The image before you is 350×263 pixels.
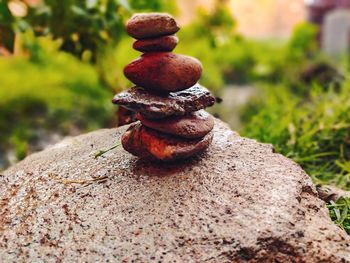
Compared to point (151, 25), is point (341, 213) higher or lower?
lower

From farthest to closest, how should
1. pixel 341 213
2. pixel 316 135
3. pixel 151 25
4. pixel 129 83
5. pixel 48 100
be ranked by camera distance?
pixel 48 100 → pixel 129 83 → pixel 316 135 → pixel 341 213 → pixel 151 25

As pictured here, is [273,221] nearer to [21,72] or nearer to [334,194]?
[334,194]

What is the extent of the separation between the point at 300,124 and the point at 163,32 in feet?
4.34

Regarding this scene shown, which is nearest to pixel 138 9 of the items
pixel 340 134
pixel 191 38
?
pixel 340 134

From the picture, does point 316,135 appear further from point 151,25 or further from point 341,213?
point 151,25

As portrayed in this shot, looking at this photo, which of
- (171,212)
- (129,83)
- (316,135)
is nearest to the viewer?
(171,212)

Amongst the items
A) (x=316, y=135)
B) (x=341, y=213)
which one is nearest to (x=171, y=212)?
(x=341, y=213)

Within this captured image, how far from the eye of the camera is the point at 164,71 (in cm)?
144

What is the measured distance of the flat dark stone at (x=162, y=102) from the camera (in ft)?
4.61

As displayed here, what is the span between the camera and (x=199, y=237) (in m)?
1.22

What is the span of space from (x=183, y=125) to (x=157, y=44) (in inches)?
10.4

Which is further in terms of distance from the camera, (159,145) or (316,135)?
(316,135)

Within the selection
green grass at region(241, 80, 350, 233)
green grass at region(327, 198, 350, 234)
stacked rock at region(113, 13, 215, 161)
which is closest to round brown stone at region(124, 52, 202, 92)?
stacked rock at region(113, 13, 215, 161)

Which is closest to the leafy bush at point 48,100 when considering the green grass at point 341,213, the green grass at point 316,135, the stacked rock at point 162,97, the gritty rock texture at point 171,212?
the green grass at point 316,135
